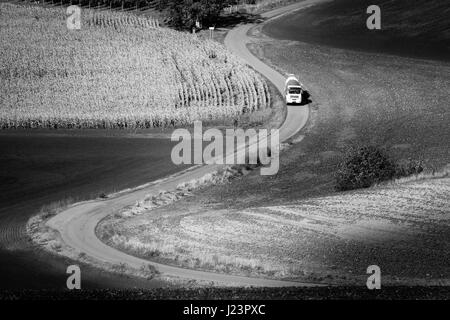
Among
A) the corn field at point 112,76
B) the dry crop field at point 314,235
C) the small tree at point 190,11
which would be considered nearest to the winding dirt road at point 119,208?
the dry crop field at point 314,235

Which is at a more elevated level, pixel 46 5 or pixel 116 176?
pixel 46 5

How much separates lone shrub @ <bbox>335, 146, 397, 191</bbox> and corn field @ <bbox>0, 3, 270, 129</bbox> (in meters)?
22.3

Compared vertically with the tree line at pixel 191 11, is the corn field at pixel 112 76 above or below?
below

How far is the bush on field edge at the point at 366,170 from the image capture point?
4888 cm

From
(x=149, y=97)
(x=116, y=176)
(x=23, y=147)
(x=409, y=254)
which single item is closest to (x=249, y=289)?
(x=409, y=254)

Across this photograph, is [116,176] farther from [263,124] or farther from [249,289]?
[249,289]

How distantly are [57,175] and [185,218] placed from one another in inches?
535

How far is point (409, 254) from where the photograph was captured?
1422 inches

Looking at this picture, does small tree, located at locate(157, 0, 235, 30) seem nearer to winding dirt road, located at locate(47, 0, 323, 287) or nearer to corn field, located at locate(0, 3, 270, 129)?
corn field, located at locate(0, 3, 270, 129)

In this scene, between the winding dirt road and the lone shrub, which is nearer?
the winding dirt road

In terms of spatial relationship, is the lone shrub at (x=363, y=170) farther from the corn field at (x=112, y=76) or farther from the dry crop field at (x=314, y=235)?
the corn field at (x=112, y=76)

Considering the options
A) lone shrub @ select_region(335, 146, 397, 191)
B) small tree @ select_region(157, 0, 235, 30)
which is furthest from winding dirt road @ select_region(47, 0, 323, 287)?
small tree @ select_region(157, 0, 235, 30)

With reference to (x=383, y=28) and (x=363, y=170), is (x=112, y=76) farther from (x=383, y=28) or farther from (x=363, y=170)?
(x=363, y=170)

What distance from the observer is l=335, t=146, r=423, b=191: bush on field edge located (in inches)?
1924
